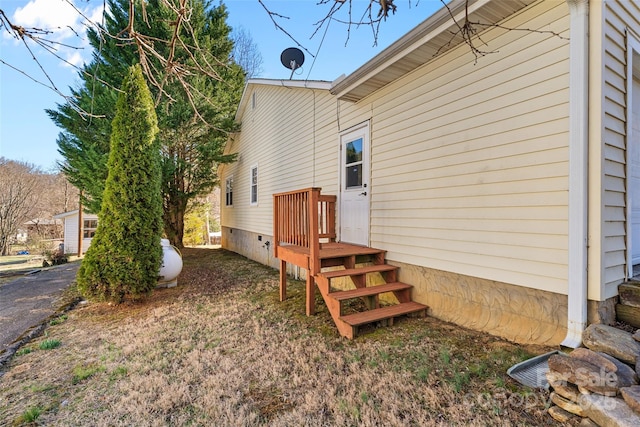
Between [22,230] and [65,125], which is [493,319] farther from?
[22,230]

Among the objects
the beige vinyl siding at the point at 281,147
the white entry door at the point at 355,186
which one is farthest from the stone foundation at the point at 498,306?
the beige vinyl siding at the point at 281,147

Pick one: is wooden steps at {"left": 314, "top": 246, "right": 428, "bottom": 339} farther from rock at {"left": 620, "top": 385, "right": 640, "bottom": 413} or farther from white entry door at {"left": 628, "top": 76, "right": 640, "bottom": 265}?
white entry door at {"left": 628, "top": 76, "right": 640, "bottom": 265}

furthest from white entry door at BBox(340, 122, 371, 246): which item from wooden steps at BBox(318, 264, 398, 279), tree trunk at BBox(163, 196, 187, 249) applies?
tree trunk at BBox(163, 196, 187, 249)

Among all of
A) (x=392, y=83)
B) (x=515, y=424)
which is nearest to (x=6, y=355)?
(x=515, y=424)

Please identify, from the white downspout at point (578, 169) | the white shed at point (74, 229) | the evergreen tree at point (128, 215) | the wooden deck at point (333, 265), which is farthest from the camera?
the white shed at point (74, 229)

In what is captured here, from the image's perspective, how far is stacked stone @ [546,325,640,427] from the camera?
1.68 m

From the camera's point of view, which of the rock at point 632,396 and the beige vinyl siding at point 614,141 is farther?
the beige vinyl siding at point 614,141

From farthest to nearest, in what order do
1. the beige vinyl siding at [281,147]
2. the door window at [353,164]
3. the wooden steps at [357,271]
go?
1. the beige vinyl siding at [281,147]
2. the door window at [353,164]
3. the wooden steps at [357,271]

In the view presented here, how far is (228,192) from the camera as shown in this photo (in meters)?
13.1

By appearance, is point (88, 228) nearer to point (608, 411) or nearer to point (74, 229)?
point (74, 229)

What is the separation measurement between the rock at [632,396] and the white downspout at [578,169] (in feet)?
2.39

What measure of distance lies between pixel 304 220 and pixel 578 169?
3035 mm

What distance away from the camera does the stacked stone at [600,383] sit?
Answer: 5.51 ft

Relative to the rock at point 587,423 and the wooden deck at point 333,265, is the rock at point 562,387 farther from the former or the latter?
the wooden deck at point 333,265
